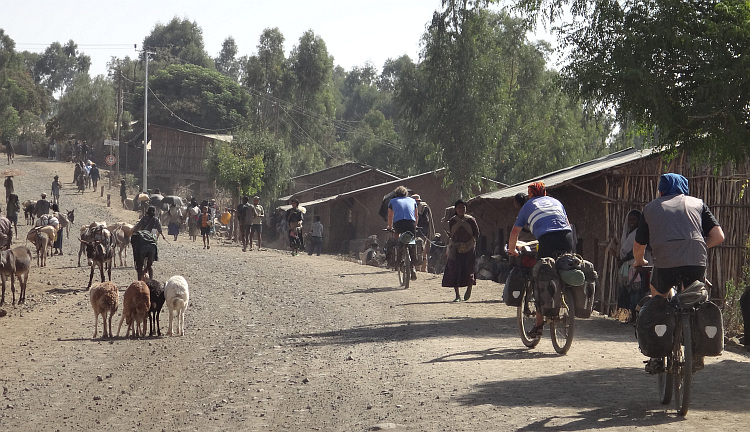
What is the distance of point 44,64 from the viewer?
119m

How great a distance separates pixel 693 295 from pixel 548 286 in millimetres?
2913

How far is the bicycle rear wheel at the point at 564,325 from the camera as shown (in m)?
9.73

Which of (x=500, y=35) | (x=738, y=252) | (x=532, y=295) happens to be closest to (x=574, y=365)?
(x=532, y=295)

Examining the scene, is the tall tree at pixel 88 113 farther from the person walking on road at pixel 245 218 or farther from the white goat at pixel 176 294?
the white goat at pixel 176 294

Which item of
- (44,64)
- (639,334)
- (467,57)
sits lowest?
(639,334)

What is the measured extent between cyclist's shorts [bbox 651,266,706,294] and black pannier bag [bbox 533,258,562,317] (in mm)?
2383

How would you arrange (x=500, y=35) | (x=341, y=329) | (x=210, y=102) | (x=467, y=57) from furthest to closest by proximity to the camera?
(x=210, y=102) < (x=500, y=35) < (x=467, y=57) < (x=341, y=329)

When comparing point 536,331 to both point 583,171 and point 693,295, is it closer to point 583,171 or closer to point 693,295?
point 693,295

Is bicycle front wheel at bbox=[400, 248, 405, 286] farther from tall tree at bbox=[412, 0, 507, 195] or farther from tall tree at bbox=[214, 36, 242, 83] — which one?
tall tree at bbox=[214, 36, 242, 83]

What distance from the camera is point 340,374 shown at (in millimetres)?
9164

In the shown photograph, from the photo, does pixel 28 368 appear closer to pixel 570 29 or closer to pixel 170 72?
pixel 570 29

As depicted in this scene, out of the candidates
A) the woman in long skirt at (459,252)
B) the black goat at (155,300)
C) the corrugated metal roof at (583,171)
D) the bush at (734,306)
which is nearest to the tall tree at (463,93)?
the corrugated metal roof at (583,171)

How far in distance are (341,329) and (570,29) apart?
5663mm

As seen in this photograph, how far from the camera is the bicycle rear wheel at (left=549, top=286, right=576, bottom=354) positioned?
31.9 ft
